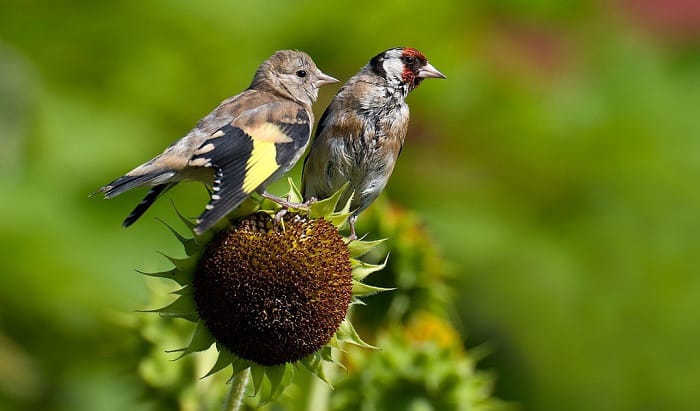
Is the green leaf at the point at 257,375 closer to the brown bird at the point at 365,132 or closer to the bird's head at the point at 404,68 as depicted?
the brown bird at the point at 365,132

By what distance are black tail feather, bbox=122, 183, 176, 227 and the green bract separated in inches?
4.0

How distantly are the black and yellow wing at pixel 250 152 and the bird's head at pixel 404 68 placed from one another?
343mm

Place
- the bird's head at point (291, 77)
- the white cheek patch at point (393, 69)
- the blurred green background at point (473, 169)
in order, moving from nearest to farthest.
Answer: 1. the bird's head at point (291, 77)
2. the white cheek patch at point (393, 69)
3. the blurred green background at point (473, 169)

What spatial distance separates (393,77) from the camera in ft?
9.54

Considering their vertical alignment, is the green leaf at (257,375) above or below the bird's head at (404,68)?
below

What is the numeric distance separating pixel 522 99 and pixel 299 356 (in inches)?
209

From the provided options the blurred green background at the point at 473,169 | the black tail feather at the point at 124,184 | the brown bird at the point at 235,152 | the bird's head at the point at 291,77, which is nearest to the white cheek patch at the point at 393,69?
the bird's head at the point at 291,77

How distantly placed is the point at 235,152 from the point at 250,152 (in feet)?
0.11

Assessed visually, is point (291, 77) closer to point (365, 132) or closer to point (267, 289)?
point (365, 132)

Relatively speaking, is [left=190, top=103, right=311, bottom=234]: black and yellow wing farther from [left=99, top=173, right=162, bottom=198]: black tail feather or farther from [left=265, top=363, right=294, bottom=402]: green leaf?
[left=265, top=363, right=294, bottom=402]: green leaf

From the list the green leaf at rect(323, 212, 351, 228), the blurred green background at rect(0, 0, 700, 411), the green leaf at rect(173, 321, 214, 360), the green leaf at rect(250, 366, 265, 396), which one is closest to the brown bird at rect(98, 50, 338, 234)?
the green leaf at rect(323, 212, 351, 228)

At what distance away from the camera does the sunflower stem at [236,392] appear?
219 cm

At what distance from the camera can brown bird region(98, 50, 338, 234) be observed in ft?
7.16

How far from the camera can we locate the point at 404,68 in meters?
2.90
